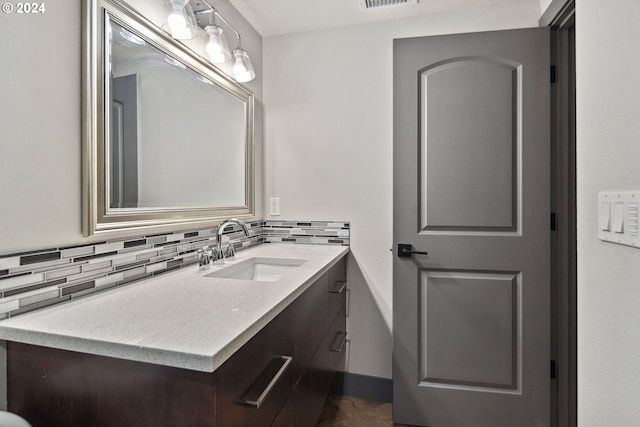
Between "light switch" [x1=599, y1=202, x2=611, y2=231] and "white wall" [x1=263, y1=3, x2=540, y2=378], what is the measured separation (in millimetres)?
1190

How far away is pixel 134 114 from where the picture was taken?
1174 millimetres

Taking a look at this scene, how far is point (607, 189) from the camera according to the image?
0.80 meters

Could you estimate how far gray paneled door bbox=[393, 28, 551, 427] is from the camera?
5.34 ft

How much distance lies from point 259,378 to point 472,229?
4.32ft

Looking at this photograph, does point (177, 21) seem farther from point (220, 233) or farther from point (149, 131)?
point (220, 233)

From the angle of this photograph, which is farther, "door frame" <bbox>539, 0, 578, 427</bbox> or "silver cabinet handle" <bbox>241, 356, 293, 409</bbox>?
"door frame" <bbox>539, 0, 578, 427</bbox>

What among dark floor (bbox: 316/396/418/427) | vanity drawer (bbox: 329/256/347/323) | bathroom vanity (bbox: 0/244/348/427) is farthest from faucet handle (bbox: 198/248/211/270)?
dark floor (bbox: 316/396/418/427)

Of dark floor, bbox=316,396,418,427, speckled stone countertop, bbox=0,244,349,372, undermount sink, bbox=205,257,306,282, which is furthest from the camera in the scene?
dark floor, bbox=316,396,418,427

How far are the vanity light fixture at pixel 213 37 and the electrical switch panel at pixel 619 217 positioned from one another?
1467 mm

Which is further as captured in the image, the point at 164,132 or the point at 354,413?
the point at 354,413

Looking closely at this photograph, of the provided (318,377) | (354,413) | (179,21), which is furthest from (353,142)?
(354,413)

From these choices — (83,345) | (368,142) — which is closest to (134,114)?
(83,345)

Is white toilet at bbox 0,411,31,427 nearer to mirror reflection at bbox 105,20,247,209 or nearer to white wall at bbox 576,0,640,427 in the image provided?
mirror reflection at bbox 105,20,247,209

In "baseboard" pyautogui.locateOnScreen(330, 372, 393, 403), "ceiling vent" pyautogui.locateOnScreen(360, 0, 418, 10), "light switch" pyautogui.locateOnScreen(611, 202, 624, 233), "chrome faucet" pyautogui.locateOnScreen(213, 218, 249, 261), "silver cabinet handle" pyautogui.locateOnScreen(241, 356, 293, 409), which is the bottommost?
"baseboard" pyautogui.locateOnScreen(330, 372, 393, 403)
